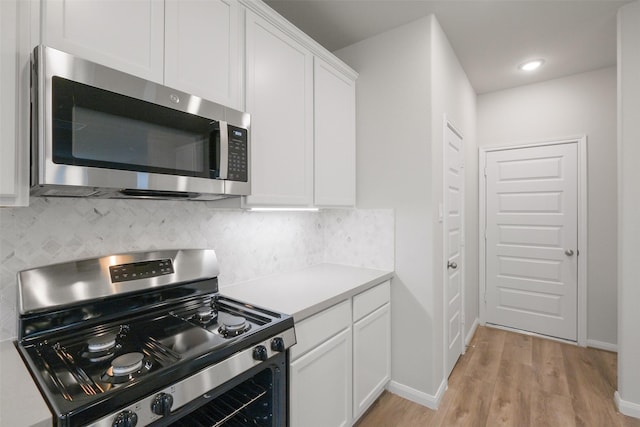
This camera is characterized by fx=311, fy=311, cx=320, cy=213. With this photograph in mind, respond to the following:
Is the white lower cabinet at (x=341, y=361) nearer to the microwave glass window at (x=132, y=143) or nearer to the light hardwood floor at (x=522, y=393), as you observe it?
the light hardwood floor at (x=522, y=393)

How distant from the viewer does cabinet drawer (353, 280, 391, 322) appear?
188 cm

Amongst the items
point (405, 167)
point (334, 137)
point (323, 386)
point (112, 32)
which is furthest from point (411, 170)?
point (112, 32)

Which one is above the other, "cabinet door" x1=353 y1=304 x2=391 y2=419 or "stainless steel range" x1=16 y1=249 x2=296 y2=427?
"stainless steel range" x1=16 y1=249 x2=296 y2=427

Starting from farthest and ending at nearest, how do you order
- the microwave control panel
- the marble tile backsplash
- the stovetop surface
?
the microwave control panel < the marble tile backsplash < the stovetop surface

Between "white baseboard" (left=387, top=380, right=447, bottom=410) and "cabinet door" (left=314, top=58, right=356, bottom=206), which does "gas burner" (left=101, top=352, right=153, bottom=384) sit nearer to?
"cabinet door" (left=314, top=58, right=356, bottom=206)

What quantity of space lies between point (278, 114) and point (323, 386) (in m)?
1.47

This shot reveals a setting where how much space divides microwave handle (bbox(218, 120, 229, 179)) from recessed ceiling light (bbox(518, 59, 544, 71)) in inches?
117

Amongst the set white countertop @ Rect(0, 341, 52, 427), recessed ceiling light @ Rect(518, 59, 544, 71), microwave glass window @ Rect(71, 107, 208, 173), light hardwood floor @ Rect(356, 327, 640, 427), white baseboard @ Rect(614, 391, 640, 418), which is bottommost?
light hardwood floor @ Rect(356, 327, 640, 427)

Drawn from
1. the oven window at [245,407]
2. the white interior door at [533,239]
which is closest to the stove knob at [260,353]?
the oven window at [245,407]

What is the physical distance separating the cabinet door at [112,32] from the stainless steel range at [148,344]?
0.77m

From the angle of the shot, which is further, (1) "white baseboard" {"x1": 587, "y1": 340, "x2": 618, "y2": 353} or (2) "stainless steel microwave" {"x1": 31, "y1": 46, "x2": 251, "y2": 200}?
(1) "white baseboard" {"x1": 587, "y1": 340, "x2": 618, "y2": 353}

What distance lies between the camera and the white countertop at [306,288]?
5.00 ft

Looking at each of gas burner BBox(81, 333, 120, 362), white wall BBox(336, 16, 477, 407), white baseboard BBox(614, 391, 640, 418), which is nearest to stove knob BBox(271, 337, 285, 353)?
gas burner BBox(81, 333, 120, 362)

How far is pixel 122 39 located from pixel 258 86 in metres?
0.64
